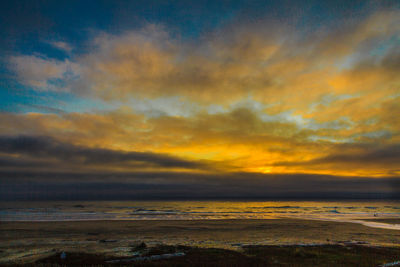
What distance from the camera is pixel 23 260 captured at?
2011 cm

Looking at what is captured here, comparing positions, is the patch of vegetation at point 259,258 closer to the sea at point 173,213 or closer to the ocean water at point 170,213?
the sea at point 173,213

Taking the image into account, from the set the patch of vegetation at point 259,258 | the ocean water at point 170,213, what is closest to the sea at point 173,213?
the ocean water at point 170,213

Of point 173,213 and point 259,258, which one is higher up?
point 259,258

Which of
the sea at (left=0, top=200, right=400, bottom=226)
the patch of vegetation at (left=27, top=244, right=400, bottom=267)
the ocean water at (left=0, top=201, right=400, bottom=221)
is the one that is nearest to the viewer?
the patch of vegetation at (left=27, top=244, right=400, bottom=267)

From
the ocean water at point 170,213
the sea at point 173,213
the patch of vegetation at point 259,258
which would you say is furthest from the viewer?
the ocean water at point 170,213

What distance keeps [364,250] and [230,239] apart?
14.3 meters

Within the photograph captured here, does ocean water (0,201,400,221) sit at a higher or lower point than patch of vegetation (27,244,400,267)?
lower

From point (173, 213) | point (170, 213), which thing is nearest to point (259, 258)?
point (170, 213)

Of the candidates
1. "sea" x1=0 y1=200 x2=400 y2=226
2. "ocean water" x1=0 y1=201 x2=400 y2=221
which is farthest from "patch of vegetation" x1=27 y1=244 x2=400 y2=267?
"ocean water" x1=0 y1=201 x2=400 y2=221

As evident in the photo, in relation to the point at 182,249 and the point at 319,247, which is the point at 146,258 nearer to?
the point at 182,249

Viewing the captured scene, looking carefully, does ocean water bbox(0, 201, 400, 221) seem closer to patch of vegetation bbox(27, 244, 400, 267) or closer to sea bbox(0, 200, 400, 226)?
sea bbox(0, 200, 400, 226)

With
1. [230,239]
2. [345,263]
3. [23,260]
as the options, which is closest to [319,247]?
[345,263]

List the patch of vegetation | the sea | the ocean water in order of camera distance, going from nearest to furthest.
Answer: the patch of vegetation → the sea → the ocean water

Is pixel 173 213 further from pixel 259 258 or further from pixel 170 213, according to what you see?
pixel 259 258
